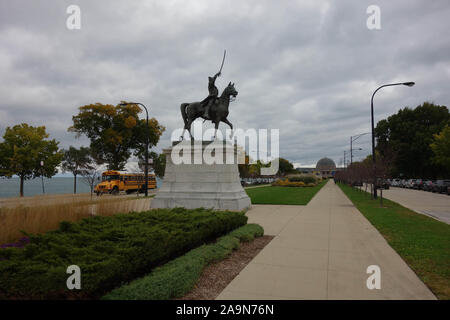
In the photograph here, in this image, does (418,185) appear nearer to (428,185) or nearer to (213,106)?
(428,185)

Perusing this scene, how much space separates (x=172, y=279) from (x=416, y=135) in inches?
2384

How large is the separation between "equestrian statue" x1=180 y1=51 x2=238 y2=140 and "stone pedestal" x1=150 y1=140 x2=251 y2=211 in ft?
3.30

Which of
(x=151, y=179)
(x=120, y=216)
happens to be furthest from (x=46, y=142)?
(x=120, y=216)

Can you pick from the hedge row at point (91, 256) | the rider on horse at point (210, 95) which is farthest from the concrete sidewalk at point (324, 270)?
the rider on horse at point (210, 95)

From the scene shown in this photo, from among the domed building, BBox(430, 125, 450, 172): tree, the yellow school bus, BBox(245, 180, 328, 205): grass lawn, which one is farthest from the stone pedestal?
Result: the domed building

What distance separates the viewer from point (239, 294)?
13.9 ft

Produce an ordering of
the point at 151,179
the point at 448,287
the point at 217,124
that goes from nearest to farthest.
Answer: the point at 448,287 < the point at 217,124 < the point at 151,179

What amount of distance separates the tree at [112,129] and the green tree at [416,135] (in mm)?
43035

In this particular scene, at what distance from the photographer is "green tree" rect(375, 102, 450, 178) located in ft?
167

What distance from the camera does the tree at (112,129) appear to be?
37.7 m

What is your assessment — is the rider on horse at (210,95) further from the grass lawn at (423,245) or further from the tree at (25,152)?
the tree at (25,152)
